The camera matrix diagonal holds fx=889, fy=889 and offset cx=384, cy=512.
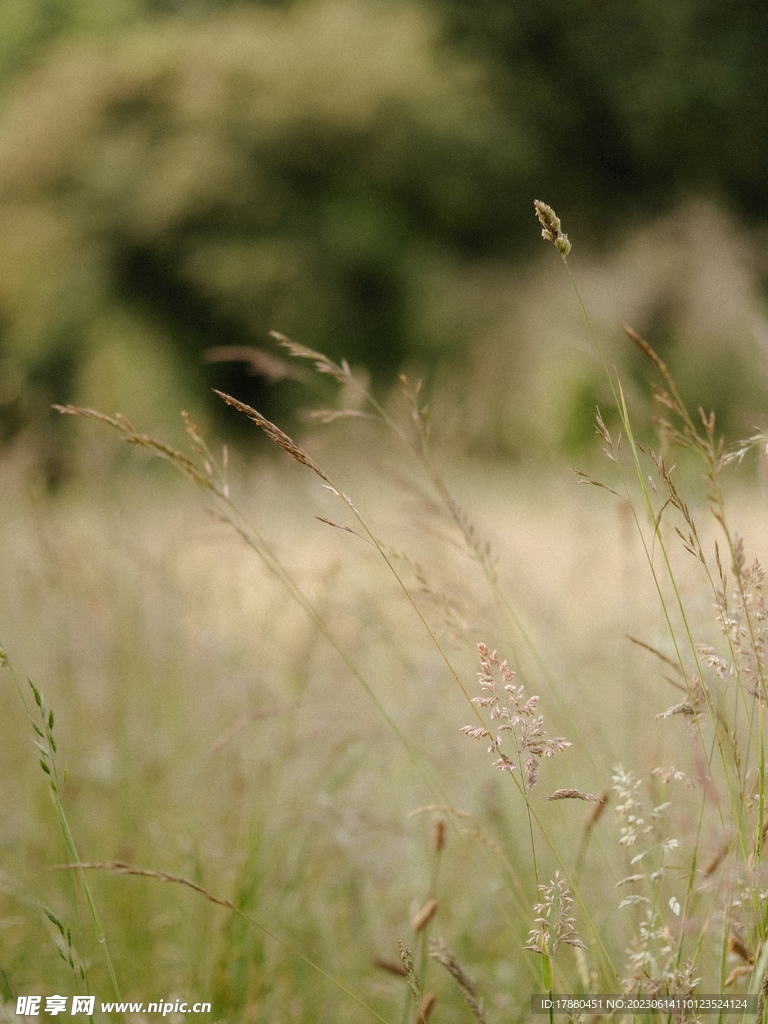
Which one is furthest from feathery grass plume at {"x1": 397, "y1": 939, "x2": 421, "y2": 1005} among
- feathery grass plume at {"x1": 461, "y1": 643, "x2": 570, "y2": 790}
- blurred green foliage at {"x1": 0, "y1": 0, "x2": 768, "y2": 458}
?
blurred green foliage at {"x1": 0, "y1": 0, "x2": 768, "y2": 458}


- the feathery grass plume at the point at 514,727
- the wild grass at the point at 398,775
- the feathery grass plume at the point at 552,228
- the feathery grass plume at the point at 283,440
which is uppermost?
the feathery grass plume at the point at 552,228

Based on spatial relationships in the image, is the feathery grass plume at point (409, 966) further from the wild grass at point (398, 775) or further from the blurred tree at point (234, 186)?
the blurred tree at point (234, 186)

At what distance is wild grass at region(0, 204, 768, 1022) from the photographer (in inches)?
30.5

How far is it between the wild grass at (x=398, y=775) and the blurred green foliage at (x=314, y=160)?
4295 millimetres

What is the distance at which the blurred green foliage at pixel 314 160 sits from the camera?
715cm

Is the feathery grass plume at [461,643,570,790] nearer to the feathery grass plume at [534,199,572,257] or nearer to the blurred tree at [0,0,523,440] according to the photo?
the feathery grass plume at [534,199,572,257]

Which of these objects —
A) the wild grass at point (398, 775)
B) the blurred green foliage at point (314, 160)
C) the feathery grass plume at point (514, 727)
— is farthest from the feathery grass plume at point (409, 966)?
the blurred green foliage at point (314, 160)

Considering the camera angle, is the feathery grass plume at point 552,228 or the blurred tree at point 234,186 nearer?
the feathery grass plume at point 552,228

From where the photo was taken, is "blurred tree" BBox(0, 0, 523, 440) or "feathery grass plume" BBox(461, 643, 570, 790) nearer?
"feathery grass plume" BBox(461, 643, 570, 790)

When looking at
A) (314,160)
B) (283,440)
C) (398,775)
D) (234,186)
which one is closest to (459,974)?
Result: (283,440)

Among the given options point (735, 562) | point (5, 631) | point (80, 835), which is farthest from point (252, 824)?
point (5, 631)

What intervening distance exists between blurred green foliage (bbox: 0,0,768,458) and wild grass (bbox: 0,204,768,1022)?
4.29m

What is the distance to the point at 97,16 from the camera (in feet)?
27.8

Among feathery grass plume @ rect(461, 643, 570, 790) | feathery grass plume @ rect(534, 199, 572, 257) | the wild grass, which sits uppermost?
feathery grass plume @ rect(534, 199, 572, 257)
